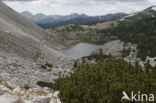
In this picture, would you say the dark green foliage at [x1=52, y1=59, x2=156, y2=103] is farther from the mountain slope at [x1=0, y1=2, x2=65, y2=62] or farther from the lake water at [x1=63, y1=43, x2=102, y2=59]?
the lake water at [x1=63, y1=43, x2=102, y2=59]

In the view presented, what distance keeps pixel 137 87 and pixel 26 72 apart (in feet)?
104

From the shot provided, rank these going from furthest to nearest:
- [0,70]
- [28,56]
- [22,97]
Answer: [28,56] < [0,70] < [22,97]

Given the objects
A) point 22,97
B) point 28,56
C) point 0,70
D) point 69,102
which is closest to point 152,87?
point 69,102

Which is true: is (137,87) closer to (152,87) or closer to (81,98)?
(152,87)

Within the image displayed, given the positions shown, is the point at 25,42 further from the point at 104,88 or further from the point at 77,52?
the point at 104,88

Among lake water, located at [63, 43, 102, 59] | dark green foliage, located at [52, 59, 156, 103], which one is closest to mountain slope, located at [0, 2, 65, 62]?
lake water, located at [63, 43, 102, 59]

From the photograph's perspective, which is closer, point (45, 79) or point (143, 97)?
point (143, 97)

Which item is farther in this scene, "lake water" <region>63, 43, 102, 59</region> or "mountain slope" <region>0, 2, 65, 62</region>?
"lake water" <region>63, 43, 102, 59</region>

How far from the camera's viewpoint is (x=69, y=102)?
60.2 ft

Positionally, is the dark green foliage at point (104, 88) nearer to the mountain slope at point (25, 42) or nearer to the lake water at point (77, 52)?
the mountain slope at point (25, 42)

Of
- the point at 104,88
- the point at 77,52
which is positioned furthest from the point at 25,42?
the point at 104,88

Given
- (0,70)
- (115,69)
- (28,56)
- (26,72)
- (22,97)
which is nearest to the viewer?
(22,97)

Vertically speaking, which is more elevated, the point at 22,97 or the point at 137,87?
the point at 137,87

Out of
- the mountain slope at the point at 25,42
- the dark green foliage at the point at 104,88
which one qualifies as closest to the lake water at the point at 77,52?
the mountain slope at the point at 25,42
